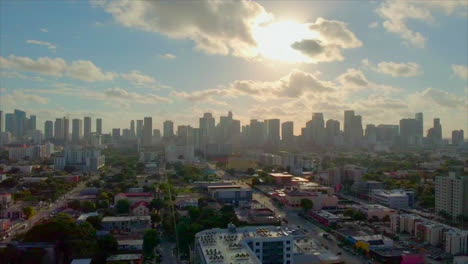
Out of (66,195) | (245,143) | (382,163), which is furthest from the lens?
(245,143)

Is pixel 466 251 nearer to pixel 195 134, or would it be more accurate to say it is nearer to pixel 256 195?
pixel 256 195

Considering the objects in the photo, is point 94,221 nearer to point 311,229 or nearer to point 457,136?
point 311,229

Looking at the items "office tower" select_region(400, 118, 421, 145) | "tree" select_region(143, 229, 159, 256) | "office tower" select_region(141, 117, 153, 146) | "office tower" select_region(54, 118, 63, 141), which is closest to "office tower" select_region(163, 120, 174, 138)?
"office tower" select_region(141, 117, 153, 146)

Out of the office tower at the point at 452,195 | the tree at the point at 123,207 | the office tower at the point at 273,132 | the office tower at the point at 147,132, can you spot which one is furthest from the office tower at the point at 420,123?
the tree at the point at 123,207

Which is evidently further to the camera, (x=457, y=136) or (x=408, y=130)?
(x=457, y=136)

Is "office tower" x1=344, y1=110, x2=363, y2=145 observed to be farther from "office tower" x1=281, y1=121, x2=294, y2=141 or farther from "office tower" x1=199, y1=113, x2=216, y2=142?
"office tower" x1=199, y1=113, x2=216, y2=142

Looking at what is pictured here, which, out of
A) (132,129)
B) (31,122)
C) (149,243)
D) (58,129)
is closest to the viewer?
(149,243)

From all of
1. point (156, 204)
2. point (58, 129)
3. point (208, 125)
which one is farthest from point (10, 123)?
point (156, 204)

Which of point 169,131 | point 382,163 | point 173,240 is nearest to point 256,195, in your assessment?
point 173,240
